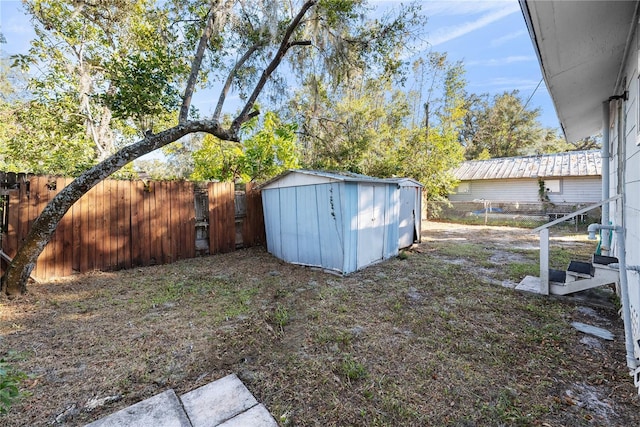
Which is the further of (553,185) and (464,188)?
(464,188)

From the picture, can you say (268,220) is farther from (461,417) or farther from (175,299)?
(461,417)

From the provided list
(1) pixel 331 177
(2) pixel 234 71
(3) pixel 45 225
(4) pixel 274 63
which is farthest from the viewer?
(2) pixel 234 71

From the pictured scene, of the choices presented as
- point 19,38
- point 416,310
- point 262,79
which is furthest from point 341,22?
point 19,38

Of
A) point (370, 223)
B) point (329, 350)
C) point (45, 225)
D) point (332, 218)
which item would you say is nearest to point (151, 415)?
point (329, 350)

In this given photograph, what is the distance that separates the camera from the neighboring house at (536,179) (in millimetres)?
12859

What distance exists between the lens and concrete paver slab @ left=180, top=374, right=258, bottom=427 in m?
1.63

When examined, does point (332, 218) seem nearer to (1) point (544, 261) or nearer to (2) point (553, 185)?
(1) point (544, 261)

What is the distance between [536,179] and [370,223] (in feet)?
45.0

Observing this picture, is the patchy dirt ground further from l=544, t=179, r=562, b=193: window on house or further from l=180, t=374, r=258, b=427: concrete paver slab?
l=544, t=179, r=562, b=193: window on house

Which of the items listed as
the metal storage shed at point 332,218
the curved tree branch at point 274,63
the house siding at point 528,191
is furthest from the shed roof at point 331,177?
the house siding at point 528,191

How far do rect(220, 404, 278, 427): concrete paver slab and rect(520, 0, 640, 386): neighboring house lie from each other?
248 cm

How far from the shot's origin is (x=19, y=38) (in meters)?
5.83

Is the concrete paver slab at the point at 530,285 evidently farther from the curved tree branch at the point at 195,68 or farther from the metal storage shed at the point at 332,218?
the curved tree branch at the point at 195,68

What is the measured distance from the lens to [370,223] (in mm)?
5035
